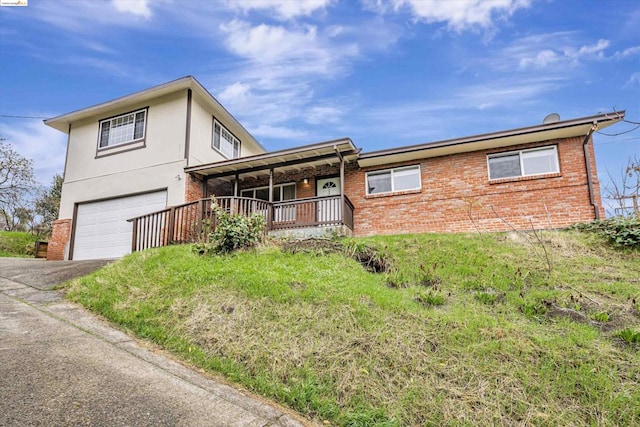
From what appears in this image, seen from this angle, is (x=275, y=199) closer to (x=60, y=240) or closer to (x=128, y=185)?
(x=128, y=185)

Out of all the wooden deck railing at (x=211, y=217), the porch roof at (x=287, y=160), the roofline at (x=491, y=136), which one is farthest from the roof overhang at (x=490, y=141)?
the wooden deck railing at (x=211, y=217)

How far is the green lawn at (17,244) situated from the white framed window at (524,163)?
19316 mm

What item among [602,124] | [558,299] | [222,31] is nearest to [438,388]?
[558,299]

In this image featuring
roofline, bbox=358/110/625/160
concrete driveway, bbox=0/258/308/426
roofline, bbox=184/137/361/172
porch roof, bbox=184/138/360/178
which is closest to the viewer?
concrete driveway, bbox=0/258/308/426

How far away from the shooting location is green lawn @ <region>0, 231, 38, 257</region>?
658 inches

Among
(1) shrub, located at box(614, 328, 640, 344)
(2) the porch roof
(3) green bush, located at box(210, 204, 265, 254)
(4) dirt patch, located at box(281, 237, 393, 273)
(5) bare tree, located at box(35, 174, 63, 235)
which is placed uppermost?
(5) bare tree, located at box(35, 174, 63, 235)

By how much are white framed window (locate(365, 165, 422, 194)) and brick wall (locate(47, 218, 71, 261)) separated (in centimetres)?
1068

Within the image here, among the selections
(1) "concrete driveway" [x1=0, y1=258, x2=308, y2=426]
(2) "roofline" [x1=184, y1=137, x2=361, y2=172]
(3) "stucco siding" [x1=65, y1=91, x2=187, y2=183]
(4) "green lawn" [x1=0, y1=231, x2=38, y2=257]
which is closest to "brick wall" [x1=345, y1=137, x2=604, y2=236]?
(2) "roofline" [x1=184, y1=137, x2=361, y2=172]

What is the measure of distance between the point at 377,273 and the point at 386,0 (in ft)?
24.8

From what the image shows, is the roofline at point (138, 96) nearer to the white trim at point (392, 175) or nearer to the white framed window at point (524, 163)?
the white trim at point (392, 175)

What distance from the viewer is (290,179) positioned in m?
13.2

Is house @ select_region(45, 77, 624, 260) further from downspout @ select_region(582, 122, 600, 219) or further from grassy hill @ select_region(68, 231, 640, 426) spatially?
grassy hill @ select_region(68, 231, 640, 426)

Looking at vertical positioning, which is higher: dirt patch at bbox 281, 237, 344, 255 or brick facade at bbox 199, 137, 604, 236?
brick facade at bbox 199, 137, 604, 236

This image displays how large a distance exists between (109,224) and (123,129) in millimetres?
3505
